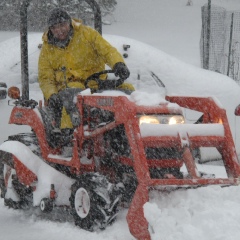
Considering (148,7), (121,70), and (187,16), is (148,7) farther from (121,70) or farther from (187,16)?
(121,70)

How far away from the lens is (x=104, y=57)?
5.96 m

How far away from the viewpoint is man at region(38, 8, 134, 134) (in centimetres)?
582

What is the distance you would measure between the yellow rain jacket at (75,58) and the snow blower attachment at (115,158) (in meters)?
0.30

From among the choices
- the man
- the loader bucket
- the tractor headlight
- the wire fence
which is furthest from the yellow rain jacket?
the wire fence

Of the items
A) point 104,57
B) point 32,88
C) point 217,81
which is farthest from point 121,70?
point 217,81

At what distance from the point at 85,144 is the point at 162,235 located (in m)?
1.50

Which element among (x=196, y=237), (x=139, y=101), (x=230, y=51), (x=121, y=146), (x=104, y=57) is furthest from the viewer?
(x=230, y=51)

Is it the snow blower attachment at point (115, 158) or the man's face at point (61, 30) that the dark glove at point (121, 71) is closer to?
the snow blower attachment at point (115, 158)

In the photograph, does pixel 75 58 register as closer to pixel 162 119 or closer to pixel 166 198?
pixel 162 119

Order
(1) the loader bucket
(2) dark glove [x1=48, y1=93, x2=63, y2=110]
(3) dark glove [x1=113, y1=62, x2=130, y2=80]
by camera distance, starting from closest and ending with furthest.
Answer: (1) the loader bucket, (3) dark glove [x1=113, y1=62, x2=130, y2=80], (2) dark glove [x1=48, y1=93, x2=63, y2=110]

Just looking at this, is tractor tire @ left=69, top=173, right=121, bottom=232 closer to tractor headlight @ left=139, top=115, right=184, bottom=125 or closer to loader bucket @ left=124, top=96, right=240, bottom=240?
loader bucket @ left=124, top=96, right=240, bottom=240

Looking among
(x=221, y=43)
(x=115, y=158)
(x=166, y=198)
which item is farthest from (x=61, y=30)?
(x=221, y=43)

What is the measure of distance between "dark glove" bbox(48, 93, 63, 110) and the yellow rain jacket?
56 millimetres

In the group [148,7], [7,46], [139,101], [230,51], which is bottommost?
[148,7]
